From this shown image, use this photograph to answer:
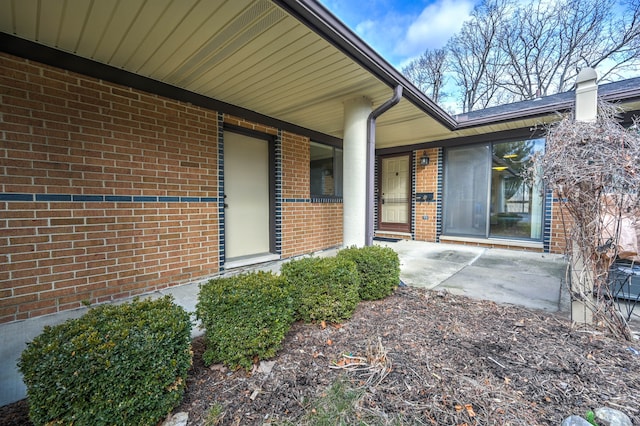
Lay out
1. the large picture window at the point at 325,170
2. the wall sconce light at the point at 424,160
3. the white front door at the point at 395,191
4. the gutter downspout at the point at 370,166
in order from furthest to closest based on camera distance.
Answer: the white front door at the point at 395,191 < the wall sconce light at the point at 424,160 < the large picture window at the point at 325,170 < the gutter downspout at the point at 370,166

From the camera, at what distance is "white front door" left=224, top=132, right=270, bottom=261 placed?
4.23 m

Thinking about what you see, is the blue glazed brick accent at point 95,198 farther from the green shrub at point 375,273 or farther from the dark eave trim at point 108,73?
the green shrub at point 375,273

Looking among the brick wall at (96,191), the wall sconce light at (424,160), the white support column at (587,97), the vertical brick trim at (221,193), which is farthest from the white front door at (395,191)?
the brick wall at (96,191)

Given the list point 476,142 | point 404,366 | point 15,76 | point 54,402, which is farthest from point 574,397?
point 476,142

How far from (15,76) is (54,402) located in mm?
2913

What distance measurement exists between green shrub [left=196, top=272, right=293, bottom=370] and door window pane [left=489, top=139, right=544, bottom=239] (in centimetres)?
570

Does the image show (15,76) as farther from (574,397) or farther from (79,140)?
(574,397)

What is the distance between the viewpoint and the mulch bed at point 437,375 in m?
1.41

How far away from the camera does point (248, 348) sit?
5.66 feet

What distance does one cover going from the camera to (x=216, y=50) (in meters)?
2.59

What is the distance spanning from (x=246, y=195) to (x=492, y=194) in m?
5.12

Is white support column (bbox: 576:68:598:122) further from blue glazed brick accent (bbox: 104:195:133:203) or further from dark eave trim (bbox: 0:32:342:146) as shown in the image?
blue glazed brick accent (bbox: 104:195:133:203)

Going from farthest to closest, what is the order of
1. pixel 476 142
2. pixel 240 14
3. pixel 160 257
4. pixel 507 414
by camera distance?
1. pixel 476 142
2. pixel 160 257
3. pixel 240 14
4. pixel 507 414

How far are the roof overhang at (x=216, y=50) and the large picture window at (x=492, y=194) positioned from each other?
→ 82.0 inches
